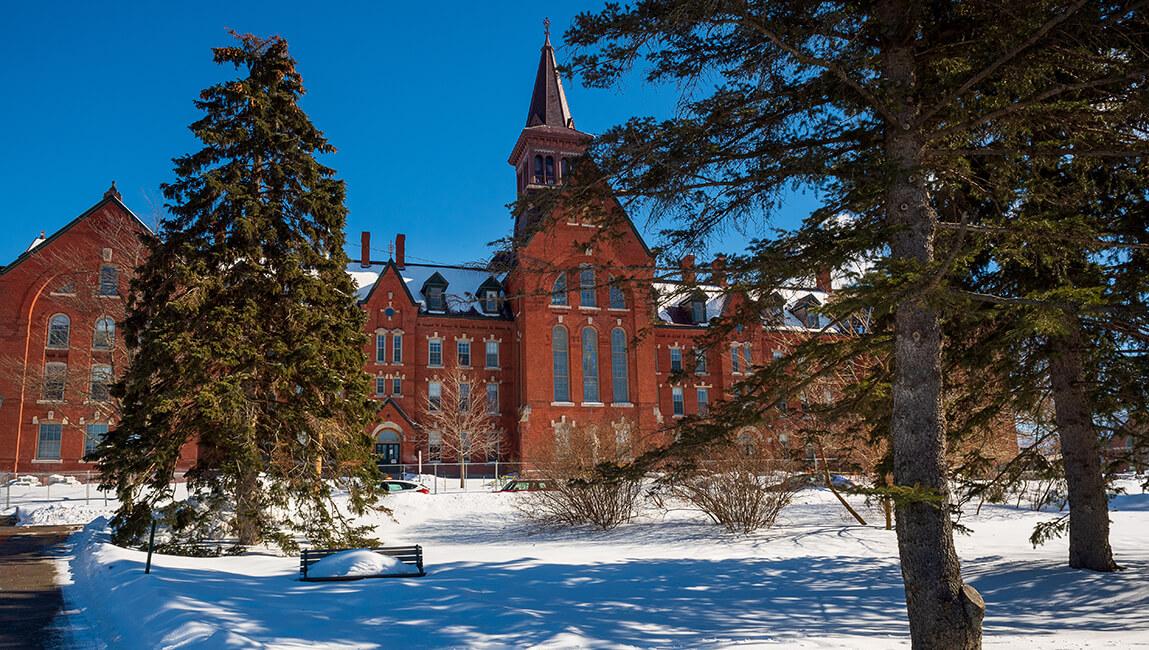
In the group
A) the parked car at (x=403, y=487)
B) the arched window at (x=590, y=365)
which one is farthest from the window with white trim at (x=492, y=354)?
the parked car at (x=403, y=487)

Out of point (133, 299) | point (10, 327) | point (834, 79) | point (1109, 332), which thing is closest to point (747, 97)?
point (834, 79)

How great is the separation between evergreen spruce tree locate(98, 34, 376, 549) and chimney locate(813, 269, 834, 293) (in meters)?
11.4

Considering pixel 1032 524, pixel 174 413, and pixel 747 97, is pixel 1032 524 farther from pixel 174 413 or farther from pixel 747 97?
pixel 174 413

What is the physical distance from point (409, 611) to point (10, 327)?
3996 centimetres

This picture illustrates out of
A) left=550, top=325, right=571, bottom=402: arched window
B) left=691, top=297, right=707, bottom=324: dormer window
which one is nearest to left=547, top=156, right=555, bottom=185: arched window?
left=550, top=325, right=571, bottom=402: arched window

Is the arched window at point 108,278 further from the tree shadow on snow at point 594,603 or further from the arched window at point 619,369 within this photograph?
the tree shadow on snow at point 594,603

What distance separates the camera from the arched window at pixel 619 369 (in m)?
46.1

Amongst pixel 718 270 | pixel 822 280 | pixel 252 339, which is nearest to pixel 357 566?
pixel 252 339

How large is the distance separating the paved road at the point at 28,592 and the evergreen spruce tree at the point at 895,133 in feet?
→ 28.0

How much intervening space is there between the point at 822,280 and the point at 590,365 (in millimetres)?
37517

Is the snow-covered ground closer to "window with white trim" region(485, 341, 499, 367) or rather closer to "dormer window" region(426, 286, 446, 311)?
"window with white trim" region(485, 341, 499, 367)

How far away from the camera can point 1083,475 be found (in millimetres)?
12047

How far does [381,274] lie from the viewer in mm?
46094

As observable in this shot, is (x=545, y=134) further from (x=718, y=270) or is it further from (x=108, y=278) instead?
(x=718, y=270)
